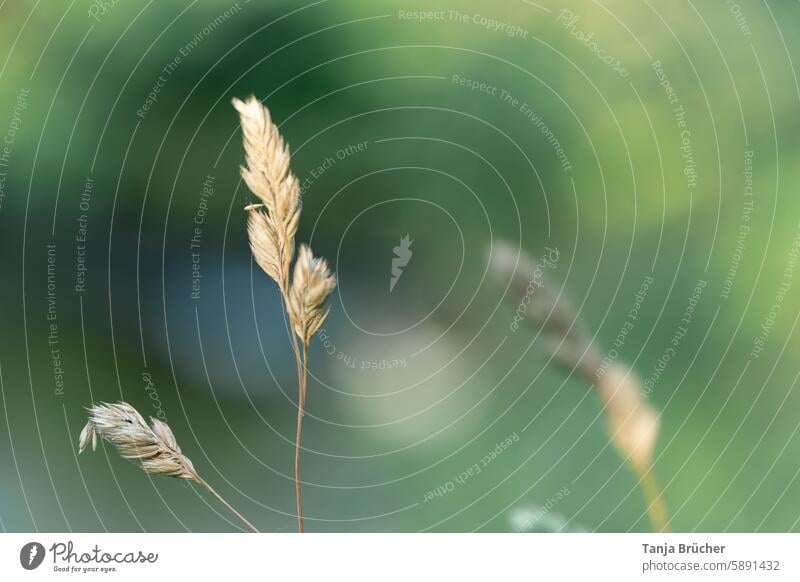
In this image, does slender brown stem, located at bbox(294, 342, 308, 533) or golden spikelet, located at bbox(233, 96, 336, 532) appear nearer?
golden spikelet, located at bbox(233, 96, 336, 532)

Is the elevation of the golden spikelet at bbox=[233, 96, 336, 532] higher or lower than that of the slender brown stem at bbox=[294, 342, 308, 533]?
higher

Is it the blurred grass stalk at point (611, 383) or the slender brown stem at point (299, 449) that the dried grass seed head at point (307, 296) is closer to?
the slender brown stem at point (299, 449)

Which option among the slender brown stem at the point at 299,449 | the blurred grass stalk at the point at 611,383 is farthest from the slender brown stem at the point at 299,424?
the blurred grass stalk at the point at 611,383
